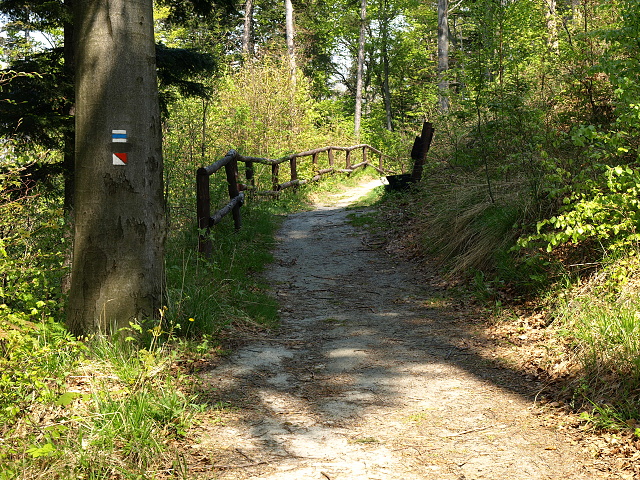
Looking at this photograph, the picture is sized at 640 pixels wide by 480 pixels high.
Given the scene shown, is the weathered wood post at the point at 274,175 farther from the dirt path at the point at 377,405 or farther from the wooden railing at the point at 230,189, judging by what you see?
the dirt path at the point at 377,405

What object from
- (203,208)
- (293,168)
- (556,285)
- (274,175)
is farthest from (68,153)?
(293,168)

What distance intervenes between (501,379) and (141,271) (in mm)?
3068

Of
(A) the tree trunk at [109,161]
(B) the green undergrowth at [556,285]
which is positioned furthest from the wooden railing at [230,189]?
(B) the green undergrowth at [556,285]

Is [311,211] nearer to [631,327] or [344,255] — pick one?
[344,255]

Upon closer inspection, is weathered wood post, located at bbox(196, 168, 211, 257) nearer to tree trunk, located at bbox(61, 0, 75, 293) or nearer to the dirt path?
the dirt path

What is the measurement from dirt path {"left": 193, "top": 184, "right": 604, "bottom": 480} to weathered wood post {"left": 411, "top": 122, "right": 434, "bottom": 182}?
200 inches

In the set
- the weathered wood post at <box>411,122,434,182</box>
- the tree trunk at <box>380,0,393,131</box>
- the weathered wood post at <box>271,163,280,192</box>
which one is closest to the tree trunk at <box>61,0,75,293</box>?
the weathered wood post at <box>411,122,434,182</box>

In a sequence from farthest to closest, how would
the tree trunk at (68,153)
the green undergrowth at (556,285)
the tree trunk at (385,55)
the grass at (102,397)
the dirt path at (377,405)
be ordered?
1. the tree trunk at (385,55)
2. the tree trunk at (68,153)
3. the green undergrowth at (556,285)
4. the dirt path at (377,405)
5. the grass at (102,397)

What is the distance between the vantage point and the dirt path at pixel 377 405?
3.50 meters

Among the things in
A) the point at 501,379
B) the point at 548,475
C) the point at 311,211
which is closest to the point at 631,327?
the point at 501,379

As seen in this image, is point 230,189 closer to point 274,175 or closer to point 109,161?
point 274,175

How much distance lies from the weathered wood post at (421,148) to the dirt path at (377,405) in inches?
200

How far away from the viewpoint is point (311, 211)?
14492 mm

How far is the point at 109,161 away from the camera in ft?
15.5
